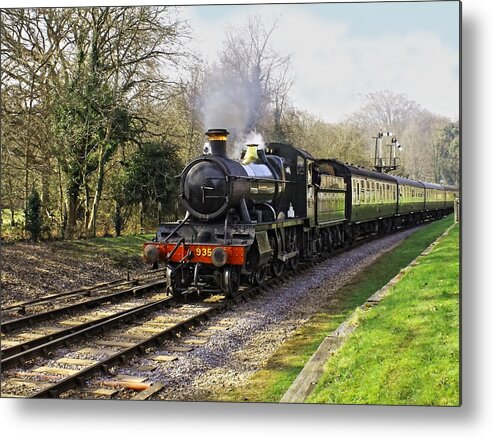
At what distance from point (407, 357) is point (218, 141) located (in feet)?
15.2

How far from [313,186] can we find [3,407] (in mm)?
7498

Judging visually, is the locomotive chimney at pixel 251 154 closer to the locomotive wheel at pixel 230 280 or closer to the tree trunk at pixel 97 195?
the locomotive wheel at pixel 230 280

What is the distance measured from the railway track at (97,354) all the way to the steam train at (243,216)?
740 mm

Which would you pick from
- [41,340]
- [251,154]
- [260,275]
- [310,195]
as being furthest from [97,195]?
[310,195]

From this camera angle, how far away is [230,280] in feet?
28.7

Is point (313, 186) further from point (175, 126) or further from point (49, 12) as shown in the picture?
point (49, 12)

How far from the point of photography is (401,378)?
18.1ft

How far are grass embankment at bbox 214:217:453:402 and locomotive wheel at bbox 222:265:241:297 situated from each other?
140cm

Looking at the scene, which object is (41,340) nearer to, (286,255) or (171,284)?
(171,284)

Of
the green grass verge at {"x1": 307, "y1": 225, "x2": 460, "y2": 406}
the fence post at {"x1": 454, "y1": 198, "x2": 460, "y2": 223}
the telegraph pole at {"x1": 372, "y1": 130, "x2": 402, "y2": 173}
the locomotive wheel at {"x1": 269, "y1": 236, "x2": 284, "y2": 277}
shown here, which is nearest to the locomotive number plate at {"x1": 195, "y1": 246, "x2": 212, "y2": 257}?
the locomotive wheel at {"x1": 269, "y1": 236, "x2": 284, "y2": 277}

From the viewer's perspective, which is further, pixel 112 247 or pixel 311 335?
pixel 112 247

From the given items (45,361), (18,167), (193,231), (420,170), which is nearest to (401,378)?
(420,170)

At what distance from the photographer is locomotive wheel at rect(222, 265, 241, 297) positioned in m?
→ 8.73

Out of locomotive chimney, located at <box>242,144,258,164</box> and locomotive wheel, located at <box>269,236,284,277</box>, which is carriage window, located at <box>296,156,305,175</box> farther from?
locomotive wheel, located at <box>269,236,284,277</box>
